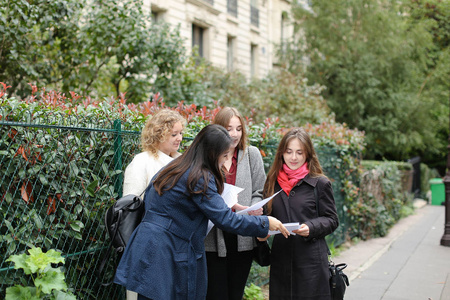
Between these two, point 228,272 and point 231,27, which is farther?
point 231,27

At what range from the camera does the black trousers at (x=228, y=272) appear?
3.76 meters

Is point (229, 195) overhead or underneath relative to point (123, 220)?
overhead

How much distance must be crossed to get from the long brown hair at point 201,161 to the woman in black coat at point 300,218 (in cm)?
85

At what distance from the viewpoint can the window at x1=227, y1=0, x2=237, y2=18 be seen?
21.2m

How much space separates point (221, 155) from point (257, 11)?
22.1 m

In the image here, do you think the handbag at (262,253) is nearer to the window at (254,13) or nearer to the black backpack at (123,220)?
the black backpack at (123,220)

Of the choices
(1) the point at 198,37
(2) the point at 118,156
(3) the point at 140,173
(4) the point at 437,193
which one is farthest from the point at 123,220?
(4) the point at 437,193

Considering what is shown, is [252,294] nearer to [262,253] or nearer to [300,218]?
[262,253]

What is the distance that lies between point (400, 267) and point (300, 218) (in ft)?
16.7

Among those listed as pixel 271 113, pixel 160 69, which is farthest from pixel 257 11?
pixel 160 69

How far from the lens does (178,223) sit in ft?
10.2

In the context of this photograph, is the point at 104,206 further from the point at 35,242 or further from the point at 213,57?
the point at 213,57

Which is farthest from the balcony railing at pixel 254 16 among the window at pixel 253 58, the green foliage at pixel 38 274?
the green foliage at pixel 38 274

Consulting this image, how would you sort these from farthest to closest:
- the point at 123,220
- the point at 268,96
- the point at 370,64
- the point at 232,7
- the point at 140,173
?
the point at 232,7 < the point at 370,64 < the point at 268,96 < the point at 140,173 < the point at 123,220
